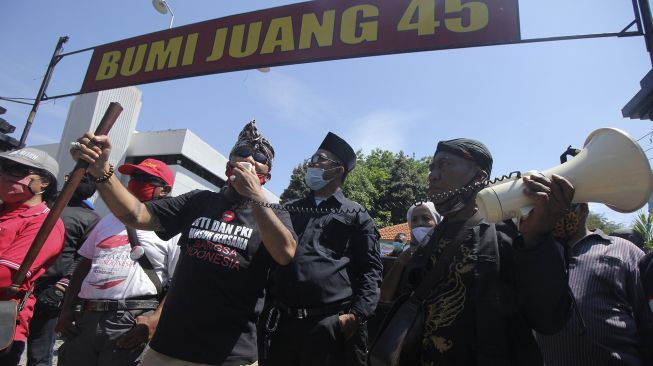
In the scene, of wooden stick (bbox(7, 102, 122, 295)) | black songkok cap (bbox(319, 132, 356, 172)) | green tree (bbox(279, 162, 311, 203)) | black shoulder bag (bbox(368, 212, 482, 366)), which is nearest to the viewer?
black shoulder bag (bbox(368, 212, 482, 366))

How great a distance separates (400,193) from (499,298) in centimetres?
2587

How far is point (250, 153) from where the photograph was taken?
2.47 metres

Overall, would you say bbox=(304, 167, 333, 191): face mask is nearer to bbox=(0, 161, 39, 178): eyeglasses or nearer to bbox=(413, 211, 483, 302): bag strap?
bbox=(413, 211, 483, 302): bag strap

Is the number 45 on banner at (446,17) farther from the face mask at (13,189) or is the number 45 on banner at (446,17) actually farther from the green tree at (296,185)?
the green tree at (296,185)

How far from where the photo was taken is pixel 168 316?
2016 millimetres

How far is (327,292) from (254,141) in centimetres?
120

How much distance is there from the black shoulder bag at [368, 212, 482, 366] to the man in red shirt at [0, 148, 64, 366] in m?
2.29

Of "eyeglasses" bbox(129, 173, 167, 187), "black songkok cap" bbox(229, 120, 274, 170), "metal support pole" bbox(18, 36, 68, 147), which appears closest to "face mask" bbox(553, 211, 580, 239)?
"black songkok cap" bbox(229, 120, 274, 170)

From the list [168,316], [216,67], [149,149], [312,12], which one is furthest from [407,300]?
[149,149]

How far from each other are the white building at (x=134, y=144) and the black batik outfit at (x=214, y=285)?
51.6 feet

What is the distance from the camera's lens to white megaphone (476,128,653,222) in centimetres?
132

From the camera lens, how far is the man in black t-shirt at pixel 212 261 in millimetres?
1912

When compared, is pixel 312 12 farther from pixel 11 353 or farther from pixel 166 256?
pixel 11 353

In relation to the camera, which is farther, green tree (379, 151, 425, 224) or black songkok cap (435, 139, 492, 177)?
green tree (379, 151, 425, 224)
